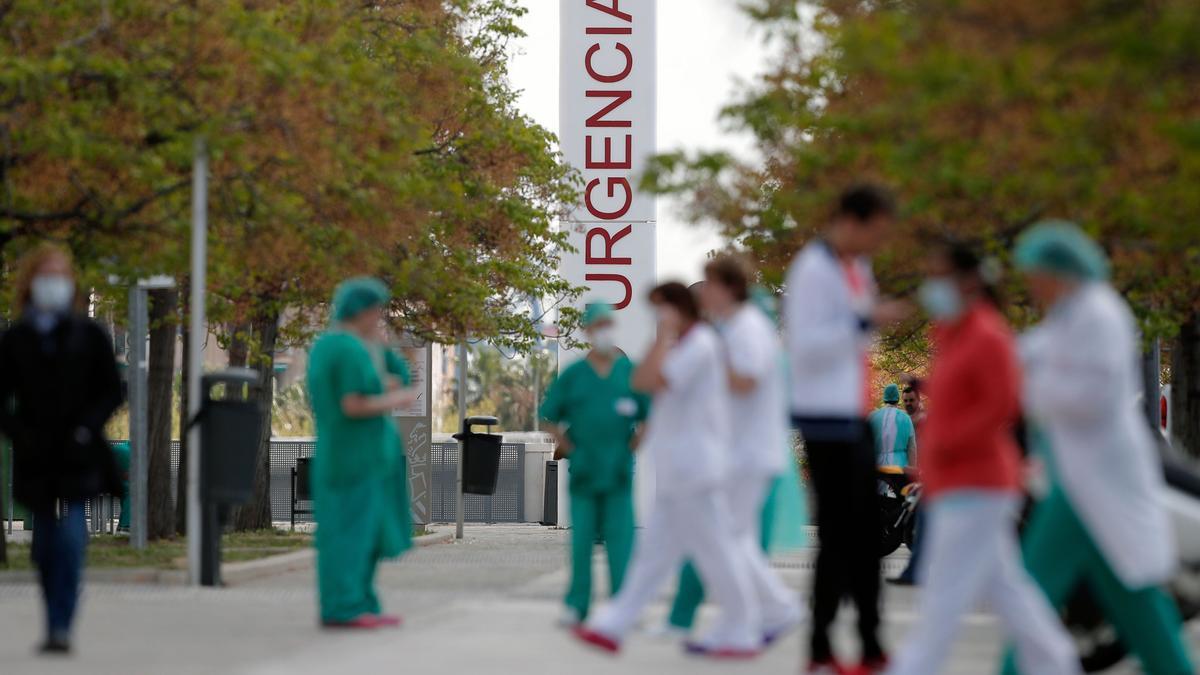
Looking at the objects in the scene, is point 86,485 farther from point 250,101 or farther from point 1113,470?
point 250,101

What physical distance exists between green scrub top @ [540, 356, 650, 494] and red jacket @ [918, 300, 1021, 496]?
13.7 feet

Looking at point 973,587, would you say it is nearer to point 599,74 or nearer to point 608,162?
point 608,162

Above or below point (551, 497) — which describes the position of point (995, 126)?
above

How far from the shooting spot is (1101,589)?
848 cm

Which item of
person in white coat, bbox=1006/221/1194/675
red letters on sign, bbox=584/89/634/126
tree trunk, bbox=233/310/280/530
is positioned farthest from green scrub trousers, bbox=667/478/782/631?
red letters on sign, bbox=584/89/634/126

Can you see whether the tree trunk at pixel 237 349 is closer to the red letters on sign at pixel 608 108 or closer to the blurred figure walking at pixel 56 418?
the red letters on sign at pixel 608 108

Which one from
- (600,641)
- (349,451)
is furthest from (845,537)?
(349,451)

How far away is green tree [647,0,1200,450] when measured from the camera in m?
10.2

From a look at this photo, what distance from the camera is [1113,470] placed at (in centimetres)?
812

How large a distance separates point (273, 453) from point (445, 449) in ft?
10.9

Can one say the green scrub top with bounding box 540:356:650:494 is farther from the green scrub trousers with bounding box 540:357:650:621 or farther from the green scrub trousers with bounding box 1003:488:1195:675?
the green scrub trousers with bounding box 1003:488:1195:675

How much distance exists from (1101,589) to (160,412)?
17.2 metres

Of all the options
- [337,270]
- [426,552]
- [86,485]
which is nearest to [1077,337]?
[86,485]

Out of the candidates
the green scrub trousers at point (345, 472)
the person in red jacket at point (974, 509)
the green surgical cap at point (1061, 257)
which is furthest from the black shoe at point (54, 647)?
the green surgical cap at point (1061, 257)
